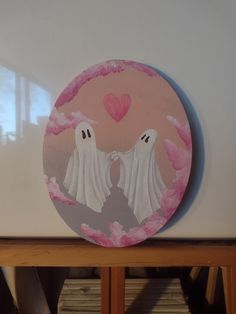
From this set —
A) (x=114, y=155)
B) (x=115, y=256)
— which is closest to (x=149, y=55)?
(x=114, y=155)

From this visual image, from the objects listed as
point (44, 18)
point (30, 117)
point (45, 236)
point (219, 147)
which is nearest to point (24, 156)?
point (30, 117)

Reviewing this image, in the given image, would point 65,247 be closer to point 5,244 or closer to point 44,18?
point 5,244

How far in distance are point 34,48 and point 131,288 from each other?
59 cm

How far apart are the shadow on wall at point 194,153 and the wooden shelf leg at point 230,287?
0.52ft

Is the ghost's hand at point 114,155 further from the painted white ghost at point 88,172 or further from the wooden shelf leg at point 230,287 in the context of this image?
the wooden shelf leg at point 230,287

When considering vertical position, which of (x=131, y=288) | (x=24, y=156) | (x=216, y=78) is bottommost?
(x=131, y=288)

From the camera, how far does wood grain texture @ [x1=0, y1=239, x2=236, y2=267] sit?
0.60 m

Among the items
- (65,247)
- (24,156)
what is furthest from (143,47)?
(65,247)

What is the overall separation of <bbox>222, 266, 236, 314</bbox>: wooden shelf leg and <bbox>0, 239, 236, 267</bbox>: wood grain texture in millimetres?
17

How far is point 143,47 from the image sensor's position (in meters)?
0.62

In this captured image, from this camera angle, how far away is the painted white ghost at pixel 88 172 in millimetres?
613

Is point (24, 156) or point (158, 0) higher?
point (158, 0)

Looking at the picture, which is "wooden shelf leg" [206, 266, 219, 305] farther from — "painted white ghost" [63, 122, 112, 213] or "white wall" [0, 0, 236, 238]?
"painted white ghost" [63, 122, 112, 213]

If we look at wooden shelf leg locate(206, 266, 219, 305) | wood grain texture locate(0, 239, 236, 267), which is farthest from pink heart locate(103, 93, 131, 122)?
wooden shelf leg locate(206, 266, 219, 305)
